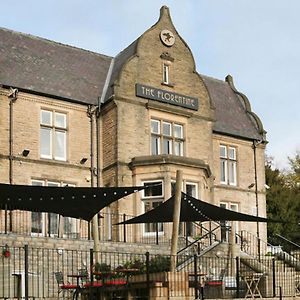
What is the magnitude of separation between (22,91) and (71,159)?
3113mm

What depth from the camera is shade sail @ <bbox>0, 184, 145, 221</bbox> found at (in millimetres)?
14573

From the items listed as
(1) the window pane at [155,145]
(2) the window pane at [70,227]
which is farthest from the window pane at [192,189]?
(2) the window pane at [70,227]

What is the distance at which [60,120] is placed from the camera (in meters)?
25.1

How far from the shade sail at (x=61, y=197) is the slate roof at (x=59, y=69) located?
906cm

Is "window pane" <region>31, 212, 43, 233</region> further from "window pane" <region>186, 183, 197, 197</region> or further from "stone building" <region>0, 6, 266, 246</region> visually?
"window pane" <region>186, 183, 197, 197</region>

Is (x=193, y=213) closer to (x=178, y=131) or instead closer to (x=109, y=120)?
(x=109, y=120)

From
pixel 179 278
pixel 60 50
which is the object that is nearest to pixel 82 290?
pixel 179 278

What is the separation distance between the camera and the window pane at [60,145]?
24969 mm

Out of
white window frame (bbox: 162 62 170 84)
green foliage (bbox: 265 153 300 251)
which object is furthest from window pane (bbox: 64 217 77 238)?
green foliage (bbox: 265 153 300 251)

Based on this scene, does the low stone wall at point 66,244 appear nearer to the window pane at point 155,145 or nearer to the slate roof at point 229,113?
the window pane at point 155,145

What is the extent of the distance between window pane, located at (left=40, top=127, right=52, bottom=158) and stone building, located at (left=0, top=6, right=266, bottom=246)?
4 centimetres

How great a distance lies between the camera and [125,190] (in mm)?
15094

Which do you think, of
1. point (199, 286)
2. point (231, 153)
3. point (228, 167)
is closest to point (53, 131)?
point (228, 167)

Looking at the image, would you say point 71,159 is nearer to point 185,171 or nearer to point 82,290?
point 185,171
